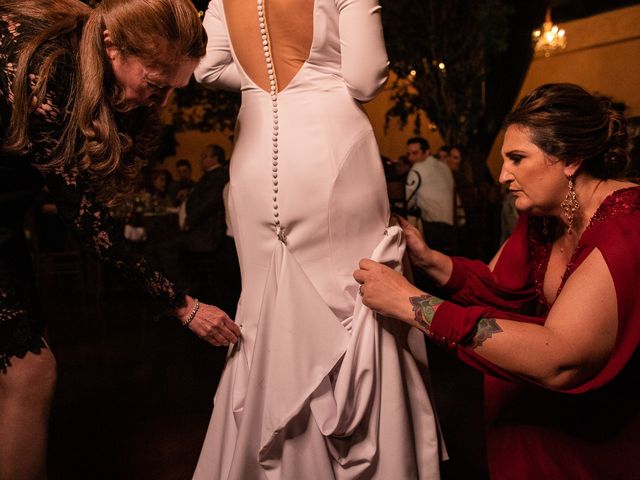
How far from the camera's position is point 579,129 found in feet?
4.70

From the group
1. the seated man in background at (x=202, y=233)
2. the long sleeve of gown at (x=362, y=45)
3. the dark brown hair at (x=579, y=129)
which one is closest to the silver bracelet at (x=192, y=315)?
the long sleeve of gown at (x=362, y=45)

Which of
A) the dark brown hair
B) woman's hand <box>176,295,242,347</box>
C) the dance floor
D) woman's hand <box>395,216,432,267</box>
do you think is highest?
the dark brown hair

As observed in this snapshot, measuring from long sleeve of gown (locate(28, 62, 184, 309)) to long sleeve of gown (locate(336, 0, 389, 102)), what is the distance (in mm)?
584

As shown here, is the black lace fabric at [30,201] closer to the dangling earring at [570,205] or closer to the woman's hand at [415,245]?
the woman's hand at [415,245]

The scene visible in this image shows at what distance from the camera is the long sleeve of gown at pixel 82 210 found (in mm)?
1239

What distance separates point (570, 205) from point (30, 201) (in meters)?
1.20

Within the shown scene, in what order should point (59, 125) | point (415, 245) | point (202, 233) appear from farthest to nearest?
point (202, 233) < point (415, 245) < point (59, 125)

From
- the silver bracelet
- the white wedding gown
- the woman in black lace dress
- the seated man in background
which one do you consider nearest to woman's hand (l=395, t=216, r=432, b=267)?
the white wedding gown

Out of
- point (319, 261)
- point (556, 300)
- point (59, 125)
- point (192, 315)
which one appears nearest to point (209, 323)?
point (192, 315)

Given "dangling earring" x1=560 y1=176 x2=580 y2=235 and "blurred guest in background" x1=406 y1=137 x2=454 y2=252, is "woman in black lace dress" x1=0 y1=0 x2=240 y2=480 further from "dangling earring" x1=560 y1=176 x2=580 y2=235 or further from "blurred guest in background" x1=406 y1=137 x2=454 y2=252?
"blurred guest in background" x1=406 y1=137 x2=454 y2=252

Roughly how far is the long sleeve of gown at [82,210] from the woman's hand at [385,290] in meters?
0.43

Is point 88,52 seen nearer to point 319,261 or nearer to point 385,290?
point 319,261

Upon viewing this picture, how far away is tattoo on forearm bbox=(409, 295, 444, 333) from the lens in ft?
4.33

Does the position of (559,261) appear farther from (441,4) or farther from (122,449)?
(441,4)
